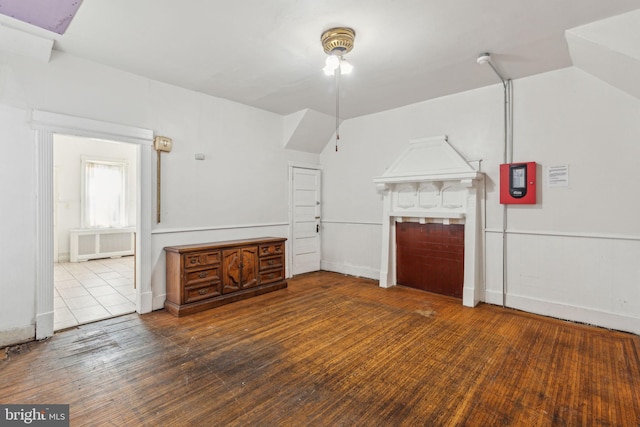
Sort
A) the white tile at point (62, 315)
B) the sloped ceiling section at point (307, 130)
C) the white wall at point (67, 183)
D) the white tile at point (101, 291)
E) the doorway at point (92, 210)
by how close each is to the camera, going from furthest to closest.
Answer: the white wall at point (67, 183), the doorway at point (92, 210), the sloped ceiling section at point (307, 130), the white tile at point (101, 291), the white tile at point (62, 315)

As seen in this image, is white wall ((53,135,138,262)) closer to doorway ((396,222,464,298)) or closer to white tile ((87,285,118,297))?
white tile ((87,285,118,297))

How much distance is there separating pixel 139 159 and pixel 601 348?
5259 millimetres

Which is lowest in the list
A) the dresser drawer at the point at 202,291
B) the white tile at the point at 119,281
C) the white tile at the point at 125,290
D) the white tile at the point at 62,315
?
the white tile at the point at 62,315

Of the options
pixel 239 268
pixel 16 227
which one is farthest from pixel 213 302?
pixel 16 227

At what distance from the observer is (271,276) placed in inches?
181

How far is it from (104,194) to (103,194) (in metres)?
0.02

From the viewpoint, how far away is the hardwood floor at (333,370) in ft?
6.32

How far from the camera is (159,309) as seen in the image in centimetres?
384

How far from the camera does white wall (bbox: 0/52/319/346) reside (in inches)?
112

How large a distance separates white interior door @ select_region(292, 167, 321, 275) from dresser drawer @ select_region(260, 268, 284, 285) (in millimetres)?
804

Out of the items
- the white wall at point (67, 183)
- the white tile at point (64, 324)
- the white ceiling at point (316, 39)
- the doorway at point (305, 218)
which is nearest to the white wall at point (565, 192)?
the white ceiling at point (316, 39)

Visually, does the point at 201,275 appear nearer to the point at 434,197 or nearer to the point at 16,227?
the point at 16,227

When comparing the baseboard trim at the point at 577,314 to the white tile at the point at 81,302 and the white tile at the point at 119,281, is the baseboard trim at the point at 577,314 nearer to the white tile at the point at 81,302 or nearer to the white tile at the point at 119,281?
the white tile at the point at 81,302

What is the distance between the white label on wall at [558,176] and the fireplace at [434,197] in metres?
0.73
